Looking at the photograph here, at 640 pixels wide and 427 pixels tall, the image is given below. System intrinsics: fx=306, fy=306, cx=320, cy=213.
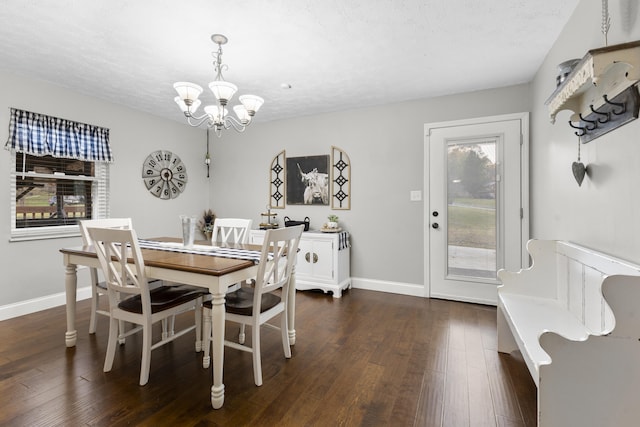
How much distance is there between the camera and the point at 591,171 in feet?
5.82

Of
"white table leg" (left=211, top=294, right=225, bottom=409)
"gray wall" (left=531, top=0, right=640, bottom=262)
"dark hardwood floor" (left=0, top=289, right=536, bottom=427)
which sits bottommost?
"dark hardwood floor" (left=0, top=289, right=536, bottom=427)

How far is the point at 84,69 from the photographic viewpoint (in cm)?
284

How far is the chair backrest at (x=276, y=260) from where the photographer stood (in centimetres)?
182

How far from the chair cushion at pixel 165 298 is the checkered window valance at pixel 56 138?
2.21m

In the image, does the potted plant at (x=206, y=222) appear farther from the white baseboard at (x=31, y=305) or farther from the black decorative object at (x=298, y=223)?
the white baseboard at (x=31, y=305)

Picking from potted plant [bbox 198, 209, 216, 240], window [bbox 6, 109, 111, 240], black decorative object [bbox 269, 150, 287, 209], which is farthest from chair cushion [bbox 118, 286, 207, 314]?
potted plant [bbox 198, 209, 216, 240]

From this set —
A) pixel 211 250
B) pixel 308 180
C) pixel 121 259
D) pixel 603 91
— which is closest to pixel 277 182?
pixel 308 180

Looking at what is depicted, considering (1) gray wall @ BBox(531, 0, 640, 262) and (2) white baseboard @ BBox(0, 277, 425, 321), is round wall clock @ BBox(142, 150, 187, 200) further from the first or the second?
(1) gray wall @ BBox(531, 0, 640, 262)

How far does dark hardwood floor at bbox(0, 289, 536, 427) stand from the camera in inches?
62.9

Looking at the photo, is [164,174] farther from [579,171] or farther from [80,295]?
[579,171]

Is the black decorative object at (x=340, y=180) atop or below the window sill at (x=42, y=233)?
atop

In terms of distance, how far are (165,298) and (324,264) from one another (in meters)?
2.04

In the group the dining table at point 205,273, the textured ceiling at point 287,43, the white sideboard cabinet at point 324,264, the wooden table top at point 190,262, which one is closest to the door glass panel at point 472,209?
the textured ceiling at point 287,43

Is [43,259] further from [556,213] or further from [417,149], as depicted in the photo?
[556,213]
